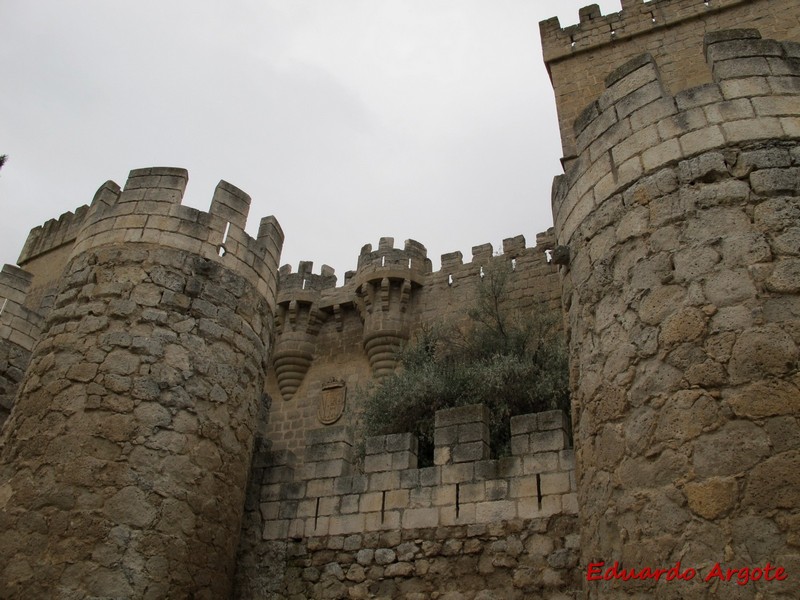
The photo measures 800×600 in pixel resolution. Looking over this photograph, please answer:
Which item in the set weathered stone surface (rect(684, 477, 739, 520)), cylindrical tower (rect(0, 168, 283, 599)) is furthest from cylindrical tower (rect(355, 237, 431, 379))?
Answer: weathered stone surface (rect(684, 477, 739, 520))

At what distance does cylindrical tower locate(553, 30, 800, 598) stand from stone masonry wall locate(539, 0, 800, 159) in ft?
18.4

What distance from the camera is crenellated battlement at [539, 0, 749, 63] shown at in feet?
35.0

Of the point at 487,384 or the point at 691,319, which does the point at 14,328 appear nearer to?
the point at 487,384

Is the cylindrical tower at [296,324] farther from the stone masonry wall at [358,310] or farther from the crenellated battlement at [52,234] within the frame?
the crenellated battlement at [52,234]

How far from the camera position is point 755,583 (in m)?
2.96

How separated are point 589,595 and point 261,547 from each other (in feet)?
10.9

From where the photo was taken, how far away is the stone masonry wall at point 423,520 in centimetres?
531

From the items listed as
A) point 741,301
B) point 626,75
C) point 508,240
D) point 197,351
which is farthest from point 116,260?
point 508,240

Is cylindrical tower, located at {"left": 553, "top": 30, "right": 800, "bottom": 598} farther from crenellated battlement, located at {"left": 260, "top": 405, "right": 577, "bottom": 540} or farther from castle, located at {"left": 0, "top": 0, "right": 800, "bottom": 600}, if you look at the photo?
crenellated battlement, located at {"left": 260, "top": 405, "right": 577, "bottom": 540}

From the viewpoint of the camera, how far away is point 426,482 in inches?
233

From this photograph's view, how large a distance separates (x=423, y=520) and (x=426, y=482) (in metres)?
0.31

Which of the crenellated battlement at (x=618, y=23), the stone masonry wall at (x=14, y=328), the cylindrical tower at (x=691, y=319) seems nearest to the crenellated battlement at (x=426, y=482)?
the cylindrical tower at (x=691, y=319)

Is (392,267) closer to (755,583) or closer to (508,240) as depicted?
(508,240)

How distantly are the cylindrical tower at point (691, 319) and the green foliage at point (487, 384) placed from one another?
2.89m
